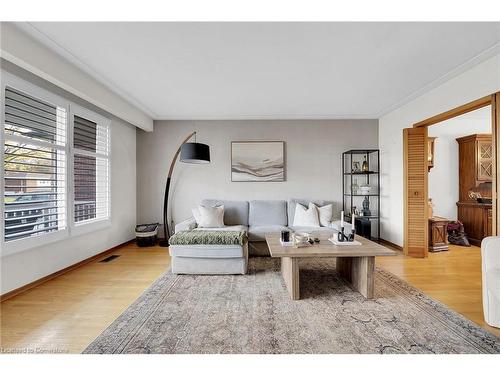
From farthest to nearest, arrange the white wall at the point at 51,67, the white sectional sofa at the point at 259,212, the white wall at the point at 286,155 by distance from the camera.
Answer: the white wall at the point at 286,155
the white sectional sofa at the point at 259,212
the white wall at the point at 51,67

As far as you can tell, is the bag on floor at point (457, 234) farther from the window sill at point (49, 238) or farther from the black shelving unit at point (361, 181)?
the window sill at point (49, 238)

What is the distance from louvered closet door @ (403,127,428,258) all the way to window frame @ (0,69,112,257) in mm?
5141

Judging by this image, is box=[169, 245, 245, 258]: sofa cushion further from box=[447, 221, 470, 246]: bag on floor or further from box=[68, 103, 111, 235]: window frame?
box=[447, 221, 470, 246]: bag on floor

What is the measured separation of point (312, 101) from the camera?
3930 mm

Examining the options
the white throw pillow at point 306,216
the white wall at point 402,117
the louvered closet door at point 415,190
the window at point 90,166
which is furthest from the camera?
the white throw pillow at point 306,216

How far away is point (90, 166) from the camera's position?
12.3 feet

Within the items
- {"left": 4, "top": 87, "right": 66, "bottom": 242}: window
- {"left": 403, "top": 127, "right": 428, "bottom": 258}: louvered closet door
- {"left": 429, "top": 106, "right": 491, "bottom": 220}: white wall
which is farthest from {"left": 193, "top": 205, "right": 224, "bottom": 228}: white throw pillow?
{"left": 429, "top": 106, "right": 491, "bottom": 220}: white wall

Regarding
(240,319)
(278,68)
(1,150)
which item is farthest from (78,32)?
(240,319)

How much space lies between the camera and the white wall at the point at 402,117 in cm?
266

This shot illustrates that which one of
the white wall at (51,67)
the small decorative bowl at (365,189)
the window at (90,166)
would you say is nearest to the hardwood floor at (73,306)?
the window at (90,166)

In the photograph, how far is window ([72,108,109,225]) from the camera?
3.44m

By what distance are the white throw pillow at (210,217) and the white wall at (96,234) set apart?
157cm

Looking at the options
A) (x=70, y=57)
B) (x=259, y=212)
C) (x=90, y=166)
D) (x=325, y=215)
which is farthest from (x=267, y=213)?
(x=70, y=57)
